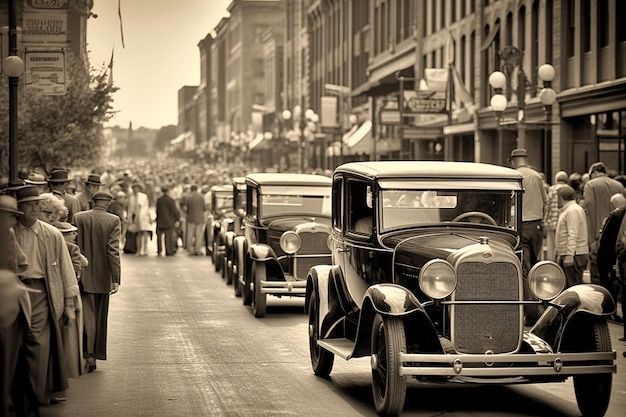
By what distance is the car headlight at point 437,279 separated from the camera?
10430 millimetres

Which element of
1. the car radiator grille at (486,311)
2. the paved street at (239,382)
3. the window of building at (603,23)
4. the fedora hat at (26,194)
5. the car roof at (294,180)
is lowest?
the paved street at (239,382)

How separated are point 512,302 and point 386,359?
1.13 meters

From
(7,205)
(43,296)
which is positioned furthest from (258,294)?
(7,205)

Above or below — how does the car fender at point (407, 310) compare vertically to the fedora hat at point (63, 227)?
below

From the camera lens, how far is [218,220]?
31.7 metres

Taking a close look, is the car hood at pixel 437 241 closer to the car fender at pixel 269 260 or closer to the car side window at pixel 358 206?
the car side window at pixel 358 206

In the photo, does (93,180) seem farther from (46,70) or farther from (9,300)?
(9,300)

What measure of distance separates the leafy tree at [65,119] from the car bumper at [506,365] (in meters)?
29.6

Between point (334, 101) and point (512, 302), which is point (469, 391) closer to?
point (512, 302)

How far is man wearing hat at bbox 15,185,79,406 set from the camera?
1039 centimetres

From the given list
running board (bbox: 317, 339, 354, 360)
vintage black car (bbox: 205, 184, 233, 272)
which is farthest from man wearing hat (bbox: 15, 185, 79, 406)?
vintage black car (bbox: 205, 184, 233, 272)

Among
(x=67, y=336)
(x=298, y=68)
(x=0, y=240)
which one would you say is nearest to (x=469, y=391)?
(x=67, y=336)

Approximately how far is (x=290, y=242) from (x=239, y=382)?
6.43 meters

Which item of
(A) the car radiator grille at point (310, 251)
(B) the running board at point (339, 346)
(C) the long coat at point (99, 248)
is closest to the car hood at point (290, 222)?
(A) the car radiator grille at point (310, 251)
